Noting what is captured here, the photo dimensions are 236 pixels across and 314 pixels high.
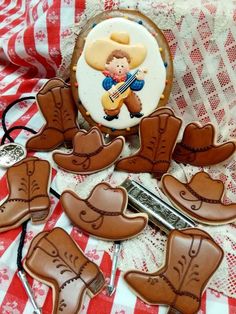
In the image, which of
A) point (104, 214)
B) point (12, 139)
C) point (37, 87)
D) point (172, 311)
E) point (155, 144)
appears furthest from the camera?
point (37, 87)

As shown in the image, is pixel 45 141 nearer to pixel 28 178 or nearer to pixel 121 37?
pixel 28 178

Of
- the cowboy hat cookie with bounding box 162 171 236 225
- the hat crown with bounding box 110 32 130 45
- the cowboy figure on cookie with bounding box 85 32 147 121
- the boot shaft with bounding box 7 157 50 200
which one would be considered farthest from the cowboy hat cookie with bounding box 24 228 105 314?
the hat crown with bounding box 110 32 130 45

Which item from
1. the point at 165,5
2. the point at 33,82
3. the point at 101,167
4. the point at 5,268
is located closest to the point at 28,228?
the point at 5,268

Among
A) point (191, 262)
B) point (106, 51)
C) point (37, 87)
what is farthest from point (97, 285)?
point (37, 87)

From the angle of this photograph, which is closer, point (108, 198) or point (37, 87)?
point (108, 198)

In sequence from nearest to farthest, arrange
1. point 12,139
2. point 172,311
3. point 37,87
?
1. point 172,311
2. point 12,139
3. point 37,87

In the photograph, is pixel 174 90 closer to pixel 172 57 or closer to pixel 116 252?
pixel 172 57
